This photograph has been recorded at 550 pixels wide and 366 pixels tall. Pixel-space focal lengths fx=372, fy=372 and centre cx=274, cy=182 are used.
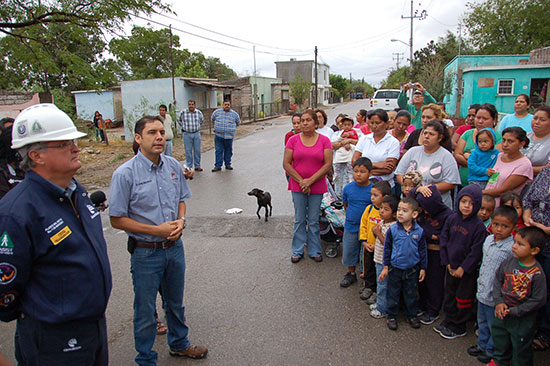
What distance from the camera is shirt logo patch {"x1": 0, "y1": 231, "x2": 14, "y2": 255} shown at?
1704 mm

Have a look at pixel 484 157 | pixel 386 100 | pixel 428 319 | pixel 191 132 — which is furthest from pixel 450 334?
pixel 386 100

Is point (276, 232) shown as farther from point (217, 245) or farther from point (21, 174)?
point (21, 174)

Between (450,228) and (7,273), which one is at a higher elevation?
(7,273)

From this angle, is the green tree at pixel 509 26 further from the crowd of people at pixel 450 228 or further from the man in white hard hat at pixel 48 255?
the man in white hard hat at pixel 48 255

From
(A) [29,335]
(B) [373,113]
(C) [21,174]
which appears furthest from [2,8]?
(A) [29,335]

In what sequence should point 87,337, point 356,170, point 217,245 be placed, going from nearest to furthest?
point 87,337, point 356,170, point 217,245

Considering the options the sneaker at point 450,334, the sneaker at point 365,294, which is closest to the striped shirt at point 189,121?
the sneaker at point 365,294

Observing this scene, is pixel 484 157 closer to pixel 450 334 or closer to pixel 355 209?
pixel 355 209

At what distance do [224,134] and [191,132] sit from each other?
94cm

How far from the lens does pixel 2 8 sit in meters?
9.96

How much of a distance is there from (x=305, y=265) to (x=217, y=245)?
1.50 meters

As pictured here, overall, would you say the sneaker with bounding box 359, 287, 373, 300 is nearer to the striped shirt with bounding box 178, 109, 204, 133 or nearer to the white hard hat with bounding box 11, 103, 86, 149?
the white hard hat with bounding box 11, 103, 86, 149

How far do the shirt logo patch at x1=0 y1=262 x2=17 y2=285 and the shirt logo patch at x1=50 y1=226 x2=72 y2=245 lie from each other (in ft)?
0.66

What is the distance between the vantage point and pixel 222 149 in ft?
36.3
